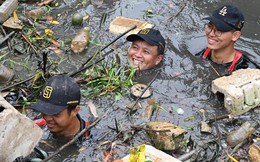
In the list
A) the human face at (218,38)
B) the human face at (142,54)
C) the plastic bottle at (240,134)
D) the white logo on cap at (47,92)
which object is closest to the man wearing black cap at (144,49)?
the human face at (142,54)

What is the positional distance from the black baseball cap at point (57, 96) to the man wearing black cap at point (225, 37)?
2843 mm

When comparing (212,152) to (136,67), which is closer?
(212,152)

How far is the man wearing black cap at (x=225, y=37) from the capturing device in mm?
6531

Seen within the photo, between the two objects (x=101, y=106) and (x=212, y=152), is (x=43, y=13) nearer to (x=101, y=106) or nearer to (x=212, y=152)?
(x=101, y=106)

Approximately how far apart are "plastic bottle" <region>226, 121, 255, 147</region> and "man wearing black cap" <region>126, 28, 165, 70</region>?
1.92 meters

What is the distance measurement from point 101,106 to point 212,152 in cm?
162

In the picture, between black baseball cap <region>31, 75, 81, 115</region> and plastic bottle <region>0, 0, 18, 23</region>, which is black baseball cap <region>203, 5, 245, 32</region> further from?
plastic bottle <region>0, 0, 18, 23</region>

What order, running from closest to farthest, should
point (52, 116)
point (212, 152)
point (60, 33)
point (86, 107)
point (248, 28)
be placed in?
point (52, 116)
point (212, 152)
point (86, 107)
point (60, 33)
point (248, 28)

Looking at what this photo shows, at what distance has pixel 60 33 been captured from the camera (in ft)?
23.8

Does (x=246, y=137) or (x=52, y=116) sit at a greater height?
(x=52, y=116)

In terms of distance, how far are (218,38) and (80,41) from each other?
2.18 metres

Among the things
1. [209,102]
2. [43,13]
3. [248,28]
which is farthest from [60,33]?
[248,28]

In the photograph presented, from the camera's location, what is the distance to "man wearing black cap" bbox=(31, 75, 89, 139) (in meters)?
4.52

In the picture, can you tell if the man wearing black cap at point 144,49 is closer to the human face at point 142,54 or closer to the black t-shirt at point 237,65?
the human face at point 142,54
